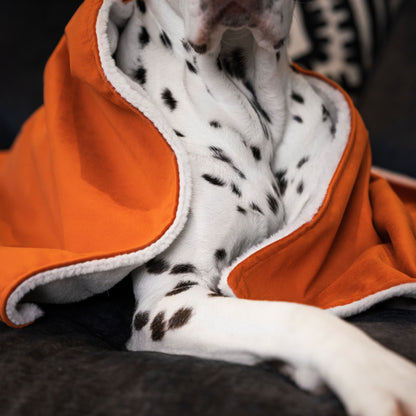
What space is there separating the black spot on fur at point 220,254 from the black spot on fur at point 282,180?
0.26m

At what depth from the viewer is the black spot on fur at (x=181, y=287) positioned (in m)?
0.95

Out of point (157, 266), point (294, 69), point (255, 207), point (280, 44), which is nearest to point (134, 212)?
point (157, 266)

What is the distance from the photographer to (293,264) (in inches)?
43.0

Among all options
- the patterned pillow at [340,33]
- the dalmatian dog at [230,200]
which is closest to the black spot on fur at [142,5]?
the dalmatian dog at [230,200]

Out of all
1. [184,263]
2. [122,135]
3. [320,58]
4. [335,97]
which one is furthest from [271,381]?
[320,58]

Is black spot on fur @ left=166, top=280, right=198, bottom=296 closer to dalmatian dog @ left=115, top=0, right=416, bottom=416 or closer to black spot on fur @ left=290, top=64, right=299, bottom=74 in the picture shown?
dalmatian dog @ left=115, top=0, right=416, bottom=416

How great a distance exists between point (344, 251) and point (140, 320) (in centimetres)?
48

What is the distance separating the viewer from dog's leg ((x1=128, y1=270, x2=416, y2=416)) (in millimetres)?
651

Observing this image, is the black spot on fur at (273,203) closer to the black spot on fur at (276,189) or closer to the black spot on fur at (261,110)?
the black spot on fur at (276,189)

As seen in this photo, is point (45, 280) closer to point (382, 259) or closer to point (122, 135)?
point (122, 135)

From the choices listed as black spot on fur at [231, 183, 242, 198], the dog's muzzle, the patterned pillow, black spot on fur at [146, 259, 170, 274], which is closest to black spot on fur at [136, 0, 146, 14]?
the dog's muzzle

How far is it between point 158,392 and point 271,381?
0.15 m

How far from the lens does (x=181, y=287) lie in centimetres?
96

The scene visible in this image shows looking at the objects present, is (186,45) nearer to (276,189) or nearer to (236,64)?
(236,64)
